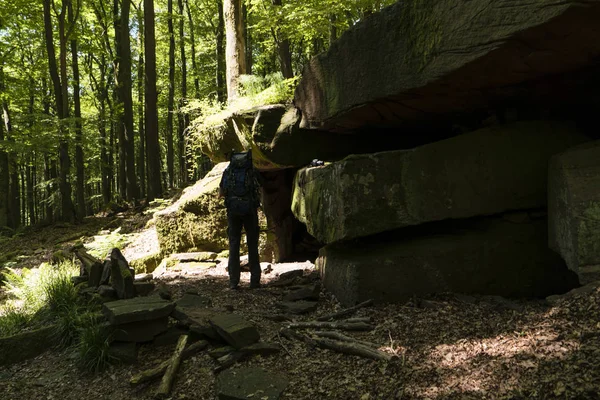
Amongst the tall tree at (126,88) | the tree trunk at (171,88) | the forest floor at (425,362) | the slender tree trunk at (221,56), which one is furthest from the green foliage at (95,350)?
the tree trunk at (171,88)

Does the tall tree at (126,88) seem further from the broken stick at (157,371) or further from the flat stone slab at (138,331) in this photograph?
the broken stick at (157,371)

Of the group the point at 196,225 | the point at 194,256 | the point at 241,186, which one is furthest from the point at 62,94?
the point at 241,186

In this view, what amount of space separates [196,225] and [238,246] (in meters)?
3.06

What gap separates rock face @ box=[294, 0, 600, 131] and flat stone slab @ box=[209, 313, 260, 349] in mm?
2998

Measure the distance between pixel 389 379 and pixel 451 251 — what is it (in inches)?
83.3

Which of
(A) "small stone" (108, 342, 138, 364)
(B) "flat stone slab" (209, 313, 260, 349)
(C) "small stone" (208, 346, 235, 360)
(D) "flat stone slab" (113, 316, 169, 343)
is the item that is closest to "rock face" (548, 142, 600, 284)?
(B) "flat stone slab" (209, 313, 260, 349)

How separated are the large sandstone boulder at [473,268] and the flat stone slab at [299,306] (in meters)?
0.63

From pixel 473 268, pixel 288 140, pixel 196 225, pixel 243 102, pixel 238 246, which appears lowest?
pixel 473 268

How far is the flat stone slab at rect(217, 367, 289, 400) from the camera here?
3311 millimetres

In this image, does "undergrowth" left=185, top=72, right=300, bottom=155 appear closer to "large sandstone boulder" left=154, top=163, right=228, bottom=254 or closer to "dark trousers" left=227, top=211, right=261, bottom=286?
"large sandstone boulder" left=154, top=163, right=228, bottom=254

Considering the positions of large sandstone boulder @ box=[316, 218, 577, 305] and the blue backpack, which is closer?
large sandstone boulder @ box=[316, 218, 577, 305]

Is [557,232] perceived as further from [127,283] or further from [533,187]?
[127,283]

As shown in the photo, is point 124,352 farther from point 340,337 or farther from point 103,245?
point 103,245

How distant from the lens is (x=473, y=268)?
4855 millimetres
